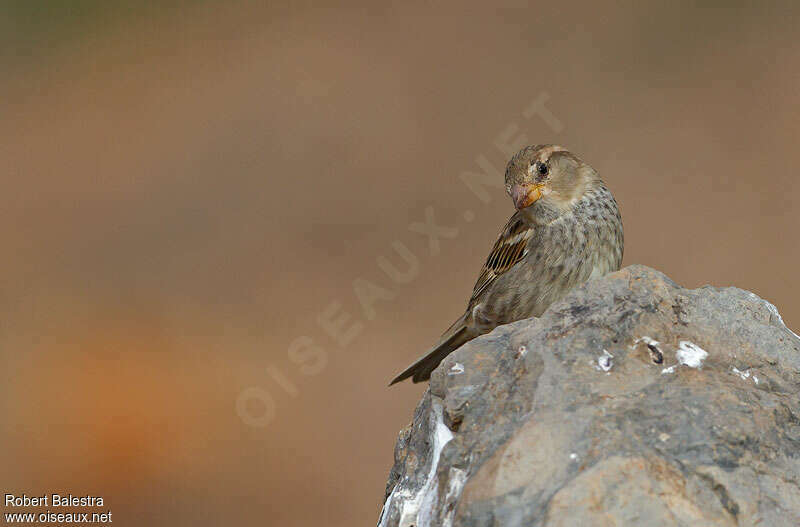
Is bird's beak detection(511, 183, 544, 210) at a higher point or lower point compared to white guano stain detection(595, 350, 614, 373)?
higher

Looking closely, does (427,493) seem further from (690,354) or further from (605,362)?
(690,354)

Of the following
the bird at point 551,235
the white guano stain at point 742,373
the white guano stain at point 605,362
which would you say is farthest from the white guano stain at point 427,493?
the bird at point 551,235

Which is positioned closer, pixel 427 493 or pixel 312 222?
pixel 427 493

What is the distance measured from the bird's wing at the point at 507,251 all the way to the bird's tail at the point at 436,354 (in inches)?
6.9

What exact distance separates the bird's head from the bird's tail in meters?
0.69

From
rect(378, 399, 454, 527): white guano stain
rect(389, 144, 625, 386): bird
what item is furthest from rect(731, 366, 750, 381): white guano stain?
rect(389, 144, 625, 386): bird

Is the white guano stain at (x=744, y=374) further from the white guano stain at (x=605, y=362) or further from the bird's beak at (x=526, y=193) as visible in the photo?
the bird's beak at (x=526, y=193)

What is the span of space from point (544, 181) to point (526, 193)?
0.34ft

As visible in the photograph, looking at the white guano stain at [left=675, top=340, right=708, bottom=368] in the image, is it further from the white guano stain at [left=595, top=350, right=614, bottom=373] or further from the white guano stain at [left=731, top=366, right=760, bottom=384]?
the white guano stain at [left=595, top=350, right=614, bottom=373]

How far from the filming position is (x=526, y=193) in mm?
4918

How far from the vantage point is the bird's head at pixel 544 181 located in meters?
4.93

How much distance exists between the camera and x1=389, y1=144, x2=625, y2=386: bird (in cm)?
488

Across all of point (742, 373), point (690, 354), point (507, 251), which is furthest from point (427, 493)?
point (507, 251)

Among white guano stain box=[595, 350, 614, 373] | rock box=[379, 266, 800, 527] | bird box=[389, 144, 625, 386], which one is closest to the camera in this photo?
rock box=[379, 266, 800, 527]
